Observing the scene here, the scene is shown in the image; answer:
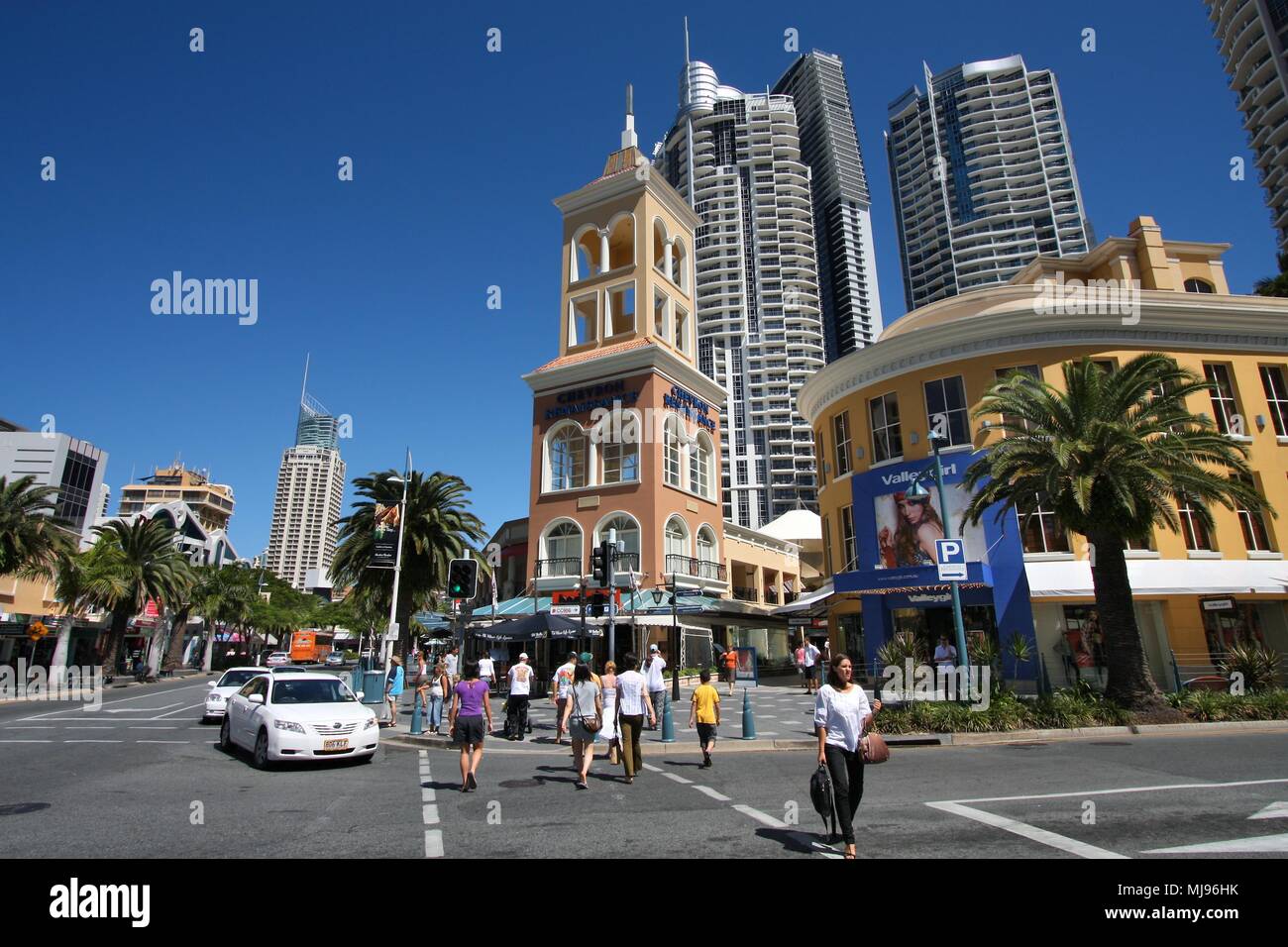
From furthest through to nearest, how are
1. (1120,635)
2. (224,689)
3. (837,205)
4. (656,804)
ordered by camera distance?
(837,205) → (224,689) → (1120,635) → (656,804)

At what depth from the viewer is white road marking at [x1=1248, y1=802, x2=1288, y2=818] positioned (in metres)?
7.21

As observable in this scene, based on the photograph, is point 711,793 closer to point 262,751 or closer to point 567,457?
point 262,751

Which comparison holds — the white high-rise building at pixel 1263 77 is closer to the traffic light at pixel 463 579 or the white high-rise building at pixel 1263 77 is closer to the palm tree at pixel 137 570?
the traffic light at pixel 463 579

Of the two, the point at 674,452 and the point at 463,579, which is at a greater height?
the point at 674,452

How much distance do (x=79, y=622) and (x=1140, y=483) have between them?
5687cm

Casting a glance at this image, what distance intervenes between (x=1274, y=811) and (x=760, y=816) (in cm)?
548

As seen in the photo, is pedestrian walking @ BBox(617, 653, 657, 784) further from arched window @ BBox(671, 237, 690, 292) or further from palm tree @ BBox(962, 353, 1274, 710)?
arched window @ BBox(671, 237, 690, 292)

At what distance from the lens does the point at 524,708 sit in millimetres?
16047

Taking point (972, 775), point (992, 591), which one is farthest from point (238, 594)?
point (972, 775)

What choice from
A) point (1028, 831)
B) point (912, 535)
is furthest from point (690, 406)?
point (1028, 831)

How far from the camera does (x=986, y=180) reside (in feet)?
425

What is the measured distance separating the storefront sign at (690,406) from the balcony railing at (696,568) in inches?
315

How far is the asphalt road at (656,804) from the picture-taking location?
254 inches
